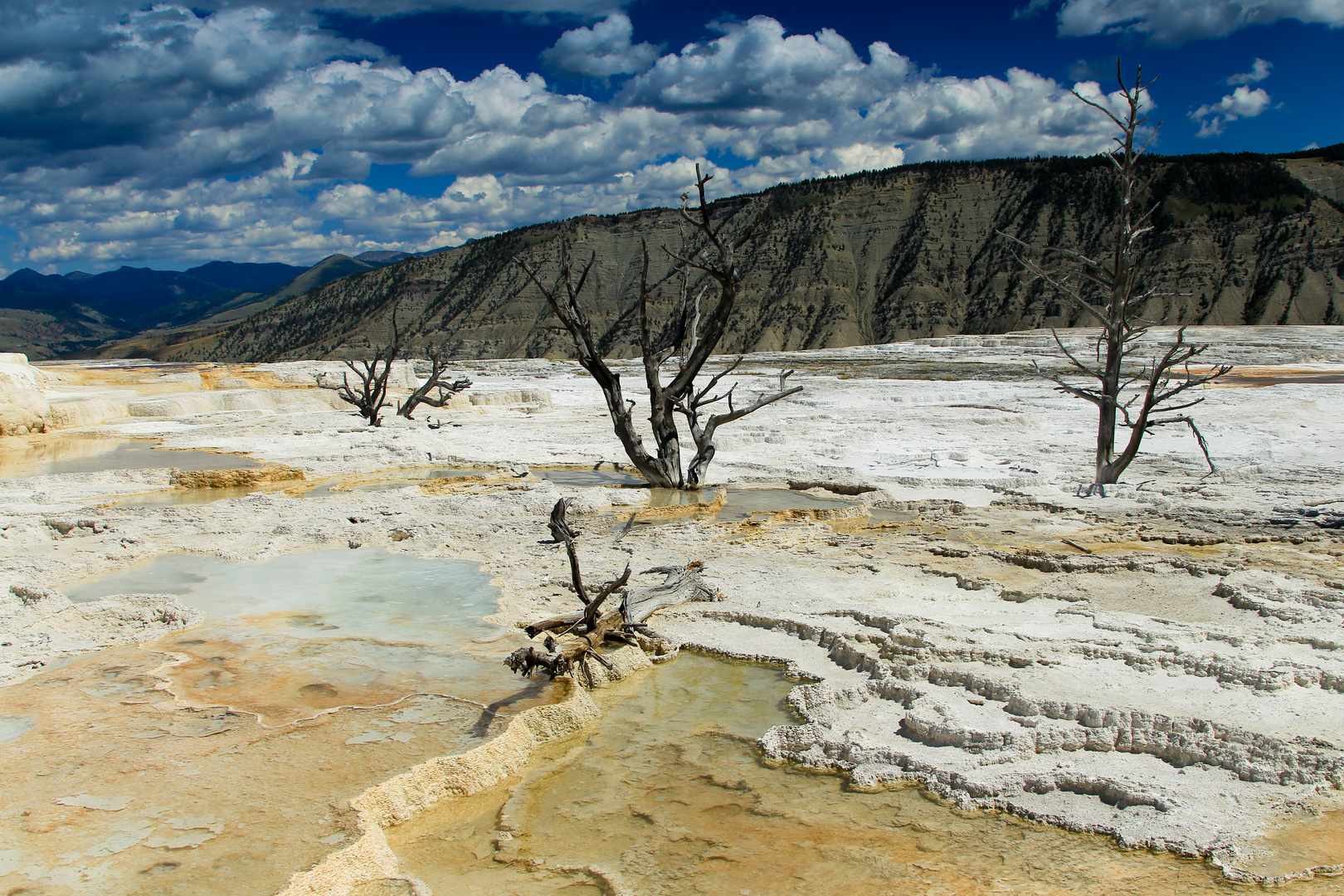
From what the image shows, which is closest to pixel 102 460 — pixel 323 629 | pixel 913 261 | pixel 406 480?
pixel 406 480

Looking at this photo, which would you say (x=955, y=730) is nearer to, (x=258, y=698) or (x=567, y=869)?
(x=567, y=869)

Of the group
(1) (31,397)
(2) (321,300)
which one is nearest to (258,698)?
(1) (31,397)

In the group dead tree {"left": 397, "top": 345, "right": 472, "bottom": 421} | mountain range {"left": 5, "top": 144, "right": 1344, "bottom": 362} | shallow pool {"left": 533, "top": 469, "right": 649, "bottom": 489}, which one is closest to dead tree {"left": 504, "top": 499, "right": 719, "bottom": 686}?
shallow pool {"left": 533, "top": 469, "right": 649, "bottom": 489}

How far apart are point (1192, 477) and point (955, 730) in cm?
→ 717

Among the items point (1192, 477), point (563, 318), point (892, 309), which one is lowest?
point (1192, 477)

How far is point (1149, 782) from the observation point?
332 cm

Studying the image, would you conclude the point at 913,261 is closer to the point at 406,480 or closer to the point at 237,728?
the point at 406,480

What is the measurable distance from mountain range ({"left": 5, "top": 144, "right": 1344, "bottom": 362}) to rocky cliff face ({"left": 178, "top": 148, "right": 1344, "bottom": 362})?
17 centimetres

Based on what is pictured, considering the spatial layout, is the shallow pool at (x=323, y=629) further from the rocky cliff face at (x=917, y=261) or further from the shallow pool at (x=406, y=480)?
the rocky cliff face at (x=917, y=261)

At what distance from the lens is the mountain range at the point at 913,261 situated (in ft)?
222

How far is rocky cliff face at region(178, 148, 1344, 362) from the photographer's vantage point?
6750 centimetres

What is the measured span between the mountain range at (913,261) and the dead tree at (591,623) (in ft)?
184

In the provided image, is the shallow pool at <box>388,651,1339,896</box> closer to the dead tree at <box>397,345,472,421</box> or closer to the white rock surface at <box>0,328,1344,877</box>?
the white rock surface at <box>0,328,1344,877</box>

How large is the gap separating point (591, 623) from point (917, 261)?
82650 millimetres
